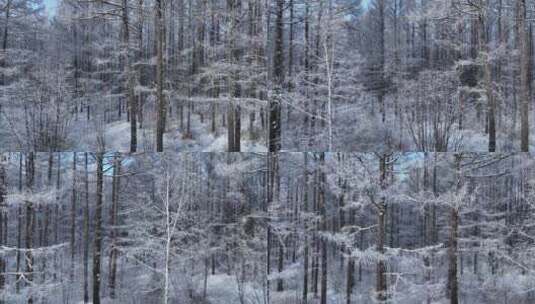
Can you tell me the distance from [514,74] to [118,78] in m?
4.45

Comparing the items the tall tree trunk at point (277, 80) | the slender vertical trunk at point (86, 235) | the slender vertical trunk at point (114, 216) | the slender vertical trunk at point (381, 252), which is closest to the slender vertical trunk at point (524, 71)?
the slender vertical trunk at point (381, 252)

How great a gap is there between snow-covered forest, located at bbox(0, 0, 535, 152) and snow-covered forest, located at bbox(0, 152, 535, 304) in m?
0.28

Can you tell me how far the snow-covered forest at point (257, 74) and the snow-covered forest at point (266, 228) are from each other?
0.28 metres

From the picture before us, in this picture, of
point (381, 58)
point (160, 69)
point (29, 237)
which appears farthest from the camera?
point (29, 237)

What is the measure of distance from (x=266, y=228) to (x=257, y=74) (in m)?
1.78

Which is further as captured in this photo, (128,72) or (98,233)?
(98,233)

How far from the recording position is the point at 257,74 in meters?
7.60

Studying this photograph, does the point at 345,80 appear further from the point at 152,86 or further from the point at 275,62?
the point at 152,86

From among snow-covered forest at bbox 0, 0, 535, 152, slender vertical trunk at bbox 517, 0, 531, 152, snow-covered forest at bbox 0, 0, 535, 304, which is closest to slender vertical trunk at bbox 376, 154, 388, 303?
snow-covered forest at bbox 0, 0, 535, 304

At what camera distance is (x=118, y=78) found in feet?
24.9

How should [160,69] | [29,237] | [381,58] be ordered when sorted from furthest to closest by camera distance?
[29,237], [381,58], [160,69]

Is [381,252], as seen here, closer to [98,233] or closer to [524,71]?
[524,71]

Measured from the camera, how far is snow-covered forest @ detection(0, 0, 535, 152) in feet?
24.6

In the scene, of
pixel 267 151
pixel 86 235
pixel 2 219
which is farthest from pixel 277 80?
pixel 2 219
